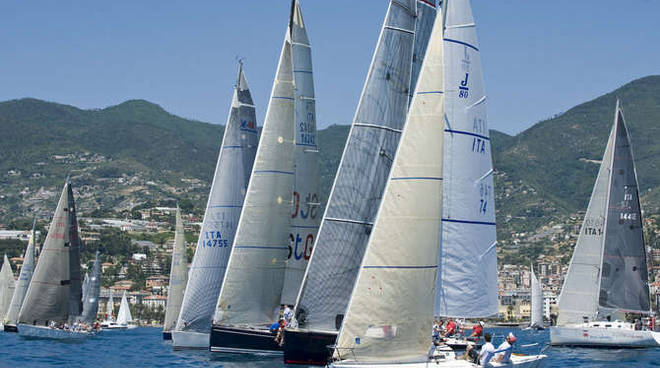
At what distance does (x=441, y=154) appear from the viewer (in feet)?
76.5

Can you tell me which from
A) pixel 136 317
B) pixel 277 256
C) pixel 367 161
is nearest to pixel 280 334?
pixel 277 256

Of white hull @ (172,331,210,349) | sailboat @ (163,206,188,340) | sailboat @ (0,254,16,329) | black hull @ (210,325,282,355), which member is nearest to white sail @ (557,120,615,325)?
white hull @ (172,331,210,349)

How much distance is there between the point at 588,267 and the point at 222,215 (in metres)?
19.2

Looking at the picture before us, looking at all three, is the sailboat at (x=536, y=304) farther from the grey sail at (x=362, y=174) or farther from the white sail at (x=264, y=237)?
the grey sail at (x=362, y=174)

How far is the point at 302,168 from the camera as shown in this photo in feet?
118

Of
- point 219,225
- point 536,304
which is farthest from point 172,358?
point 536,304

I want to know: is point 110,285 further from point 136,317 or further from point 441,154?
point 441,154

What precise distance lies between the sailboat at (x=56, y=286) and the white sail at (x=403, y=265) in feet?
109

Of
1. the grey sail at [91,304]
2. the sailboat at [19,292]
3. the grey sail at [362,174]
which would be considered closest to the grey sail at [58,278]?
the sailboat at [19,292]

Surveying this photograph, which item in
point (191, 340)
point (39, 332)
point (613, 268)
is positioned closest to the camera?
point (191, 340)

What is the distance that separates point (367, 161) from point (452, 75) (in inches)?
132

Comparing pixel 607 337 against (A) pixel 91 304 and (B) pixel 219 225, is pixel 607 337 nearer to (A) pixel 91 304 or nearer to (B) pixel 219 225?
(B) pixel 219 225

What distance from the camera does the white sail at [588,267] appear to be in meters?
49.3

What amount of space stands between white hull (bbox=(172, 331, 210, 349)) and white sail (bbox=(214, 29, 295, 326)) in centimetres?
481
